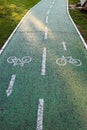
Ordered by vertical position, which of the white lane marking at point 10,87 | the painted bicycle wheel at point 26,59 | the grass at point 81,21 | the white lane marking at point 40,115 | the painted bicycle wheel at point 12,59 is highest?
the white lane marking at point 40,115

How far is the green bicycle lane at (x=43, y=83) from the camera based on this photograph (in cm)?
903

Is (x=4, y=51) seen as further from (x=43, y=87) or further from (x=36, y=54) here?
(x=43, y=87)

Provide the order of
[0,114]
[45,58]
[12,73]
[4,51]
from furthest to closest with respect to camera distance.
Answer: [4,51], [45,58], [12,73], [0,114]

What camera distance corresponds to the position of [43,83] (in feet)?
39.6

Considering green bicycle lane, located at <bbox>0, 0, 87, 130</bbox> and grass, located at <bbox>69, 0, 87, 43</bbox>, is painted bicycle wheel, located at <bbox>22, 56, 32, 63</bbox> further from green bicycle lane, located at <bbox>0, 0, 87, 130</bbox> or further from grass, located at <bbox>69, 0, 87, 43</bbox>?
grass, located at <bbox>69, 0, 87, 43</bbox>

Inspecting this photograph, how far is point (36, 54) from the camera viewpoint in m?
16.5

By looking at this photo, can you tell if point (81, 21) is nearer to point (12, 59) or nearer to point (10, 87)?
point (12, 59)

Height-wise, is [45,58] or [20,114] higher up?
[20,114]

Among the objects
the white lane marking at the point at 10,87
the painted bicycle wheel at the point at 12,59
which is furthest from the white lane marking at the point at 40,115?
the painted bicycle wheel at the point at 12,59

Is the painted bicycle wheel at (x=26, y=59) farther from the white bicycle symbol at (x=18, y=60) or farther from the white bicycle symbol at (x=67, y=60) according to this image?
the white bicycle symbol at (x=67, y=60)

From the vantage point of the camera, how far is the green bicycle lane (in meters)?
9.03

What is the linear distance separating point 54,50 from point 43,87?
6292mm

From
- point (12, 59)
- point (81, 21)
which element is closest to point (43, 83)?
point (12, 59)

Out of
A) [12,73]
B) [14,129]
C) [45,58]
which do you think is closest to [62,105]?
[14,129]
